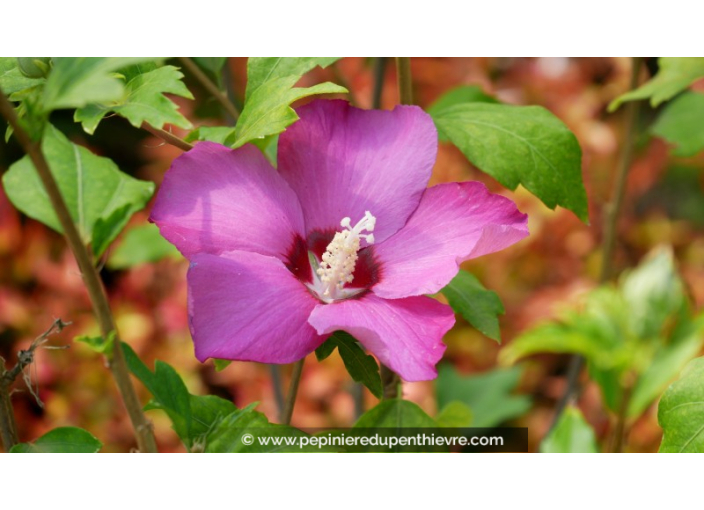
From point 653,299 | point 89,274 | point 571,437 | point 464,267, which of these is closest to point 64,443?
point 89,274

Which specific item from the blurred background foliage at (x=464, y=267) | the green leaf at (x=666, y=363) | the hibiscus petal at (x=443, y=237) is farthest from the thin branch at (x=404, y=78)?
the green leaf at (x=666, y=363)

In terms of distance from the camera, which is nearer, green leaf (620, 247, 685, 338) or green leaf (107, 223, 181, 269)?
green leaf (107, 223, 181, 269)

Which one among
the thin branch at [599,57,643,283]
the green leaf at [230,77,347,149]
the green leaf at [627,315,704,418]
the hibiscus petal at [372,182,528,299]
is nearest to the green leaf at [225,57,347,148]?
the green leaf at [230,77,347,149]

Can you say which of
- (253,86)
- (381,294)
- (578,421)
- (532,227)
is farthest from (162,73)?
(532,227)

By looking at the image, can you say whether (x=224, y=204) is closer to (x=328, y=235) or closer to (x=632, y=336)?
(x=328, y=235)

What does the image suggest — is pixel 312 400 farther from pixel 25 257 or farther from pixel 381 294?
pixel 381 294

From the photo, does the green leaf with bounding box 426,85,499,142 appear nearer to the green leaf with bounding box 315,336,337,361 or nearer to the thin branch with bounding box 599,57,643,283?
the thin branch with bounding box 599,57,643,283
